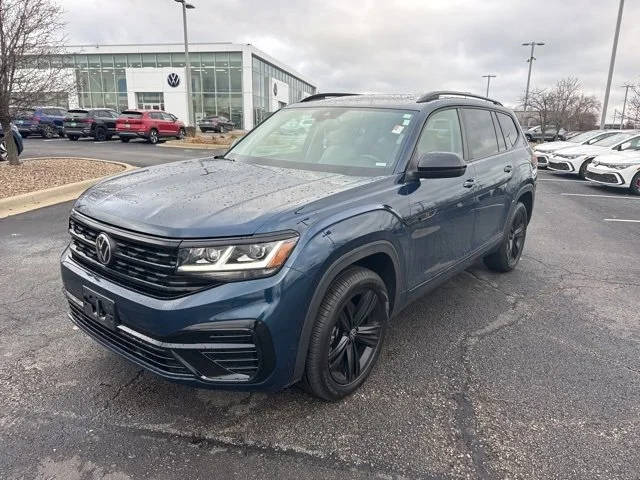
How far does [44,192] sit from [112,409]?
6.96 meters

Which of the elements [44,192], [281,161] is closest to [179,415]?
[281,161]

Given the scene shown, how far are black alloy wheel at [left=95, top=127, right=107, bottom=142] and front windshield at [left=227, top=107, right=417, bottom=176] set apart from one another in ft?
72.6

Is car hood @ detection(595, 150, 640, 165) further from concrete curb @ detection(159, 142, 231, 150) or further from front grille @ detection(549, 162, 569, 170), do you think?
concrete curb @ detection(159, 142, 231, 150)

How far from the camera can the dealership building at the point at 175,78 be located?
4091 cm

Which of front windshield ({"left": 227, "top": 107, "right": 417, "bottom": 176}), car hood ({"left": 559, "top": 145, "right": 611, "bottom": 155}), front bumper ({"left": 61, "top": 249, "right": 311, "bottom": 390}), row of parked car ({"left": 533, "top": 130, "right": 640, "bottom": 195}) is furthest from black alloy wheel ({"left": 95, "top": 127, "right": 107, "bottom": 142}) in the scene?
front bumper ({"left": 61, "top": 249, "right": 311, "bottom": 390})

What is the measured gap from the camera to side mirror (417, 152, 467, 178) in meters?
2.97

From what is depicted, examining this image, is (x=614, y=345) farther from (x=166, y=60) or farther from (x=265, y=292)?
(x=166, y=60)

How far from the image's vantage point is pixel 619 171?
457 inches

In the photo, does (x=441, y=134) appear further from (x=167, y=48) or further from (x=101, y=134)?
(x=167, y=48)

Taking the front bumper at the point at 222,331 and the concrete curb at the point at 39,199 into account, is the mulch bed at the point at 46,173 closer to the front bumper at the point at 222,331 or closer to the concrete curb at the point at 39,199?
the concrete curb at the point at 39,199

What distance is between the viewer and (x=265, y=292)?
2.16 metres

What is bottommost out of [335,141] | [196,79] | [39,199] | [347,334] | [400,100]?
[39,199]

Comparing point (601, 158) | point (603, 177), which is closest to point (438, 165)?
point (603, 177)

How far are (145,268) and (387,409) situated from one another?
158 cm
